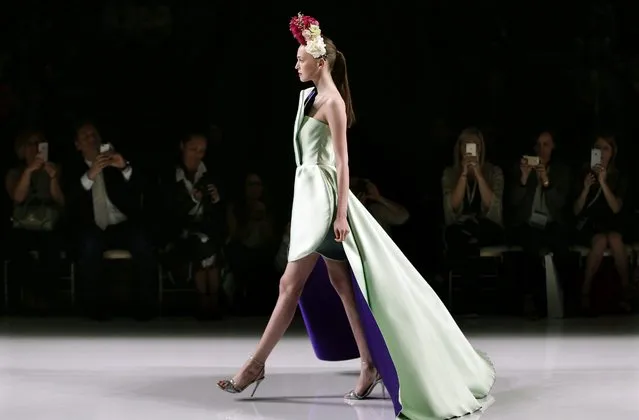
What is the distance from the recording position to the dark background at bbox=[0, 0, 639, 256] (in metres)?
6.49

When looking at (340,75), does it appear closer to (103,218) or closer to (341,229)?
(341,229)

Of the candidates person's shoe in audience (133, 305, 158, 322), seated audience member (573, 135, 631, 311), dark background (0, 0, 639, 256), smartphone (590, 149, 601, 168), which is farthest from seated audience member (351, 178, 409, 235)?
person's shoe in audience (133, 305, 158, 322)

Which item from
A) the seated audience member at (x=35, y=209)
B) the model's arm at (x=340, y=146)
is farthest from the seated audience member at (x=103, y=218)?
the model's arm at (x=340, y=146)

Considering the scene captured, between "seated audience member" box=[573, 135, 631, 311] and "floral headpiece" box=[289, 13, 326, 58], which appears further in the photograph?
"seated audience member" box=[573, 135, 631, 311]

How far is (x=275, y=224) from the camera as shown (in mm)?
6461

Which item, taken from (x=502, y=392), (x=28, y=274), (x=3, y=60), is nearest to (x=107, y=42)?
(x=3, y=60)

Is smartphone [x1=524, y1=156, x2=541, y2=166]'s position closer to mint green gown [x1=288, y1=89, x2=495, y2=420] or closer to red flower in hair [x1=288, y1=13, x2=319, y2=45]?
mint green gown [x1=288, y1=89, x2=495, y2=420]

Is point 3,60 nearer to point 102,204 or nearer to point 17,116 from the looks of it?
point 17,116

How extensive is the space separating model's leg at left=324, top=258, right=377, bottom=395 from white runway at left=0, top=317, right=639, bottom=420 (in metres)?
0.12

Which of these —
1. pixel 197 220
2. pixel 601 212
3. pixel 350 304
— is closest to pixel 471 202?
pixel 601 212

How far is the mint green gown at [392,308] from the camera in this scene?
3.30m

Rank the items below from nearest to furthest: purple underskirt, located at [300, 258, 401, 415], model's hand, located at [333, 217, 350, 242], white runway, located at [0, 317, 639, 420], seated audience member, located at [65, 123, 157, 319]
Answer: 1. model's hand, located at [333, 217, 350, 242]
2. white runway, located at [0, 317, 639, 420]
3. purple underskirt, located at [300, 258, 401, 415]
4. seated audience member, located at [65, 123, 157, 319]

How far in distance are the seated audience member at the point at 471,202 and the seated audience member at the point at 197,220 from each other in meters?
1.29

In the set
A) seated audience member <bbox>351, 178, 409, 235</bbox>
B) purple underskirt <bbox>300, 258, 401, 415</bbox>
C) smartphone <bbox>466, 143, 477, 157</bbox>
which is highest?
smartphone <bbox>466, 143, 477, 157</bbox>
